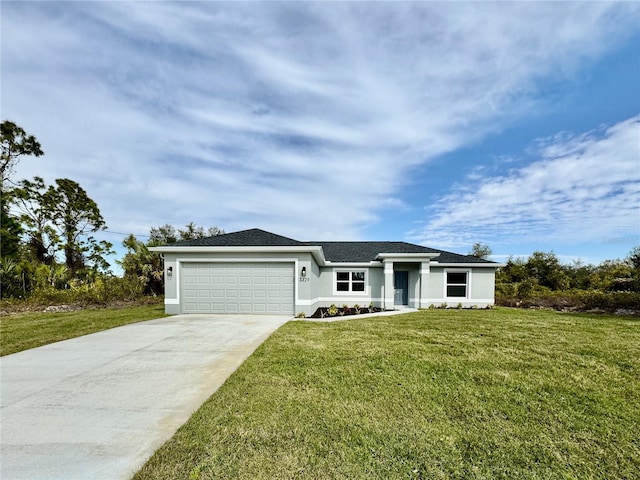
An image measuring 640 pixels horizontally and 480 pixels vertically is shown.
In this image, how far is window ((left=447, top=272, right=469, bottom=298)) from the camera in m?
15.5

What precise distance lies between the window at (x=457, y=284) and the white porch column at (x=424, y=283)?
1.35m

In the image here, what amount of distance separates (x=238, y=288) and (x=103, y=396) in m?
7.97

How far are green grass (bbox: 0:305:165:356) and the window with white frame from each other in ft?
28.0

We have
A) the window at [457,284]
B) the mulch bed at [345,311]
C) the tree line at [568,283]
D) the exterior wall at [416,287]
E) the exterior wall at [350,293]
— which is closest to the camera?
the mulch bed at [345,311]

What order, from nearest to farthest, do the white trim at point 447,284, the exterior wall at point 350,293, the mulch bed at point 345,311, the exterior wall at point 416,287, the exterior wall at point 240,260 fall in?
1. the exterior wall at point 240,260
2. the mulch bed at point 345,311
3. the exterior wall at point 416,287
4. the exterior wall at point 350,293
5. the white trim at point 447,284

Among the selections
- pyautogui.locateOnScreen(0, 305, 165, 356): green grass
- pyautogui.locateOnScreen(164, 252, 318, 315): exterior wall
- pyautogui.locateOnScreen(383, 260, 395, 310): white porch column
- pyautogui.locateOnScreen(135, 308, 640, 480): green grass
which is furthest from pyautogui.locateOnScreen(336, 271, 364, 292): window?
pyautogui.locateOnScreen(135, 308, 640, 480): green grass

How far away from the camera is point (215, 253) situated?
12.1 m

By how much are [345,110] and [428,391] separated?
459 inches

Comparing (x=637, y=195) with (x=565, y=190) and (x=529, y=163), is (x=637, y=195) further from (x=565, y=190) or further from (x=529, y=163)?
(x=529, y=163)

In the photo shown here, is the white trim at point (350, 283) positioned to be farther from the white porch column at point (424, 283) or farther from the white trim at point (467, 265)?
the white trim at point (467, 265)

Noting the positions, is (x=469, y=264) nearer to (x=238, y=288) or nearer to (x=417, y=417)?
(x=238, y=288)

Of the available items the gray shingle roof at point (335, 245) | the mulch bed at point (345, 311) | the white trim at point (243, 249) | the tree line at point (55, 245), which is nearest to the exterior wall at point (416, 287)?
the mulch bed at point (345, 311)

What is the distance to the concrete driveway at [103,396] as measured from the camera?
266 centimetres

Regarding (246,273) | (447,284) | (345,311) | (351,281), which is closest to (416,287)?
(447,284)
